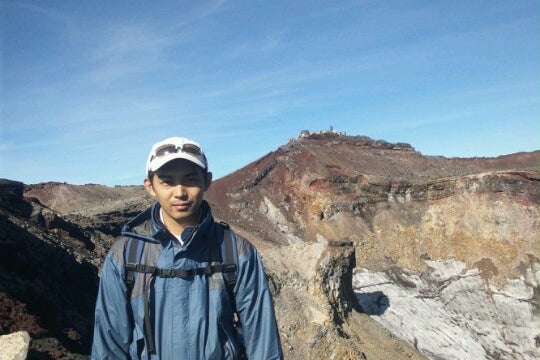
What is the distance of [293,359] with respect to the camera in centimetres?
1290

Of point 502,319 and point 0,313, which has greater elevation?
point 0,313

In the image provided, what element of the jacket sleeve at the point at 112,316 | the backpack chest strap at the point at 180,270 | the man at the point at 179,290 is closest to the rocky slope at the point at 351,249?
the jacket sleeve at the point at 112,316

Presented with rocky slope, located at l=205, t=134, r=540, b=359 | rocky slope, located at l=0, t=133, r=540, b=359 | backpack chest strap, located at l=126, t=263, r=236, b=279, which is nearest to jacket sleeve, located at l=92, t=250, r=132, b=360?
backpack chest strap, located at l=126, t=263, r=236, b=279

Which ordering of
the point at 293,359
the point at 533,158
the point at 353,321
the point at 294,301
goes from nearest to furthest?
the point at 293,359
the point at 294,301
the point at 353,321
the point at 533,158

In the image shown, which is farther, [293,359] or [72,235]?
[72,235]

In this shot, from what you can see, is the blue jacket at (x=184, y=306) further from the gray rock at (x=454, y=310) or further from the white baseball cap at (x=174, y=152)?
the gray rock at (x=454, y=310)

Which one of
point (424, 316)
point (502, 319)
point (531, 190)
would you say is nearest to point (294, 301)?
point (424, 316)

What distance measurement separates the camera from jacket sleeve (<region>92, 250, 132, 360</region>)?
3.11 metres

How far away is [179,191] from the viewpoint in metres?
3.20

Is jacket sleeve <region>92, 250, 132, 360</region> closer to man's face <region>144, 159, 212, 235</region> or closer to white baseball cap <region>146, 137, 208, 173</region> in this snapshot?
man's face <region>144, 159, 212, 235</region>

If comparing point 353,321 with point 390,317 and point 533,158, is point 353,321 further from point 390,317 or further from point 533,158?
point 533,158

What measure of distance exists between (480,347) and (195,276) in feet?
75.2

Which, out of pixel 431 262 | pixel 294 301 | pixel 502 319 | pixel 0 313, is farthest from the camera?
pixel 431 262

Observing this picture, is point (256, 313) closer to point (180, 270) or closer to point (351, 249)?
point (180, 270)
